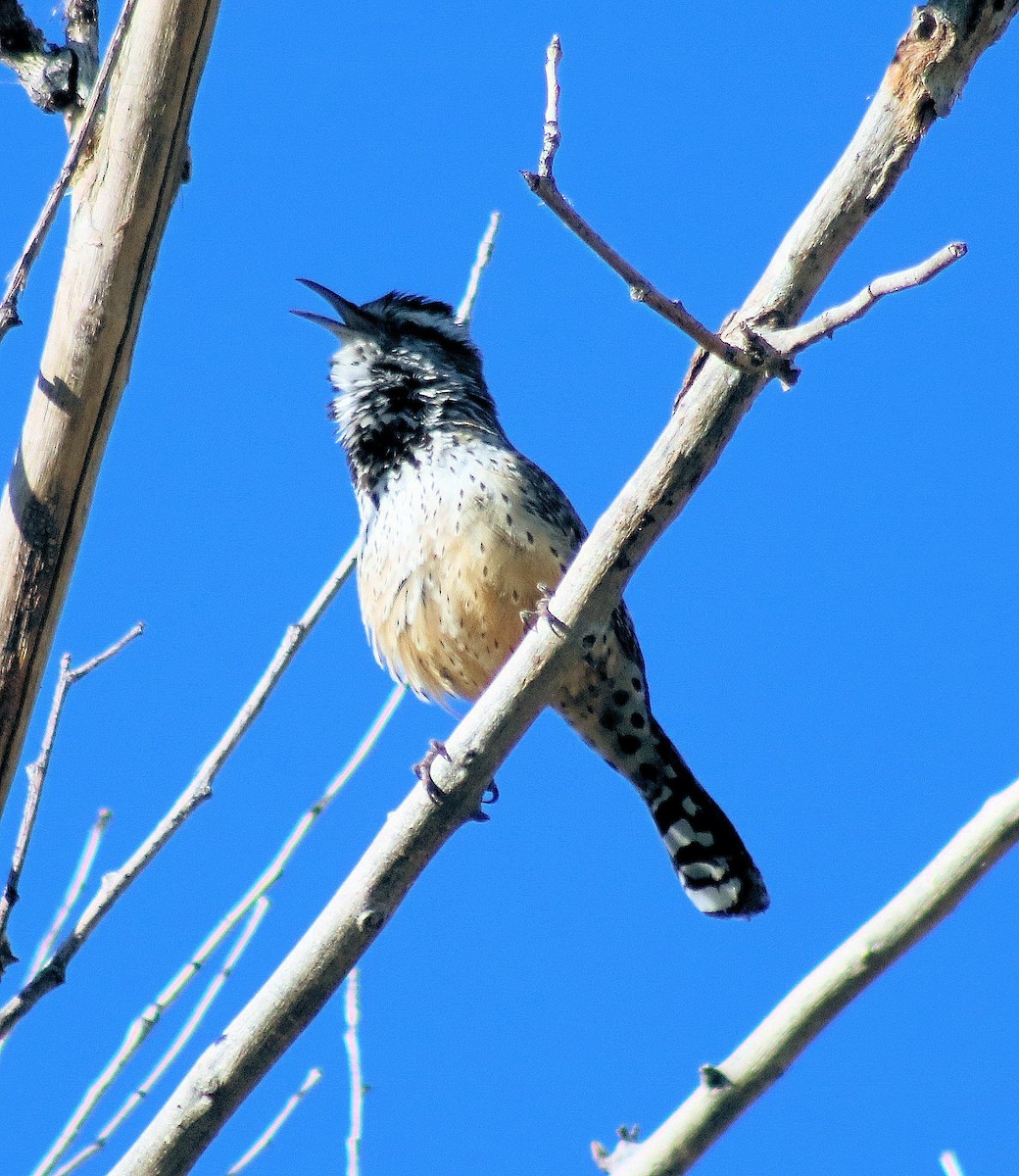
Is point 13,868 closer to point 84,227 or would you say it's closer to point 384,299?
point 84,227

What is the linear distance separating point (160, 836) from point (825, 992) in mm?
1460

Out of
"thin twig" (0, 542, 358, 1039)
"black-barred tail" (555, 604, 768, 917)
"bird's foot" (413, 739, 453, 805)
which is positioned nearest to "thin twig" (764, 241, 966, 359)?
"bird's foot" (413, 739, 453, 805)

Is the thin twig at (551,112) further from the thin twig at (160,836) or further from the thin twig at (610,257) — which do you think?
the thin twig at (160,836)

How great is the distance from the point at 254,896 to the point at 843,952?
1.77 m

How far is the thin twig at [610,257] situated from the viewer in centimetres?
249

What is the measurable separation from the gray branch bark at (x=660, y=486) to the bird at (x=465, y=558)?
1.54 m

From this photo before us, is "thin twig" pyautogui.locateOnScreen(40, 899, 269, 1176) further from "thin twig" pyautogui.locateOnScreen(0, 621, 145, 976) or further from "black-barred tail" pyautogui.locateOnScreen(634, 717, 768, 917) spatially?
"black-barred tail" pyautogui.locateOnScreen(634, 717, 768, 917)

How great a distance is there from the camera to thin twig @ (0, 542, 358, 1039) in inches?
114

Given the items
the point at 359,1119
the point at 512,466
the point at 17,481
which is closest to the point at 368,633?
the point at 512,466

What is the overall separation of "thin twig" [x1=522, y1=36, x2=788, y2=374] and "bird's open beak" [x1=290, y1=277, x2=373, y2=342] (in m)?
3.13

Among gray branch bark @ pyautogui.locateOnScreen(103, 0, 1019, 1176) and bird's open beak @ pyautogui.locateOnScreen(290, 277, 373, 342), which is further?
bird's open beak @ pyautogui.locateOnScreen(290, 277, 373, 342)

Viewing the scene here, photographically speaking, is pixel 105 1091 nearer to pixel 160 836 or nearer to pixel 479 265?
pixel 160 836

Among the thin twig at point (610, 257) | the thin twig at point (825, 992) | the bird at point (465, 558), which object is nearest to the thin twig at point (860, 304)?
the thin twig at point (610, 257)

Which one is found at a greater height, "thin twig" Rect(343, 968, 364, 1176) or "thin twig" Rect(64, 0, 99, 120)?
"thin twig" Rect(64, 0, 99, 120)
